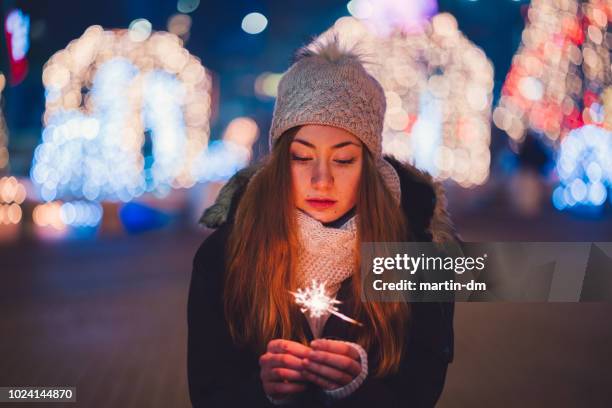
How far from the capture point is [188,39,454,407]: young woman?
6.89 feet

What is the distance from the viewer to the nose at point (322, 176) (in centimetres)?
212

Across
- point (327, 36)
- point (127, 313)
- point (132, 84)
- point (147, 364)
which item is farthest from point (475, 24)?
point (327, 36)

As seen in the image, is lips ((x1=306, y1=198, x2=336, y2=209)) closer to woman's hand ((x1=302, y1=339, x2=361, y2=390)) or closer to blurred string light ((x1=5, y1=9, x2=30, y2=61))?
woman's hand ((x1=302, y1=339, x2=361, y2=390))

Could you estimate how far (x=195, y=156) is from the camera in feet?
54.1

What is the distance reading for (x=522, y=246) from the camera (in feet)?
10.8

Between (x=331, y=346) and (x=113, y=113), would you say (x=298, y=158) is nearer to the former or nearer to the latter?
(x=331, y=346)

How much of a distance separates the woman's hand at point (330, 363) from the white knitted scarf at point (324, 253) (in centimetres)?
33

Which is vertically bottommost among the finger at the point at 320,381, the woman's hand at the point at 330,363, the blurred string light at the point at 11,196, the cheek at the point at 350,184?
the finger at the point at 320,381

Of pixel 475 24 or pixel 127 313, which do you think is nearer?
pixel 127 313

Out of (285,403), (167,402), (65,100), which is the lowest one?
(167,402)

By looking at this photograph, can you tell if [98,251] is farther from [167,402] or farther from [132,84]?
[167,402]

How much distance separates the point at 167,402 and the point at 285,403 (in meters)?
2.07

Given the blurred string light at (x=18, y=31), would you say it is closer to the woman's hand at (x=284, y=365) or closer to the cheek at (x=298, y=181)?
the cheek at (x=298, y=181)
